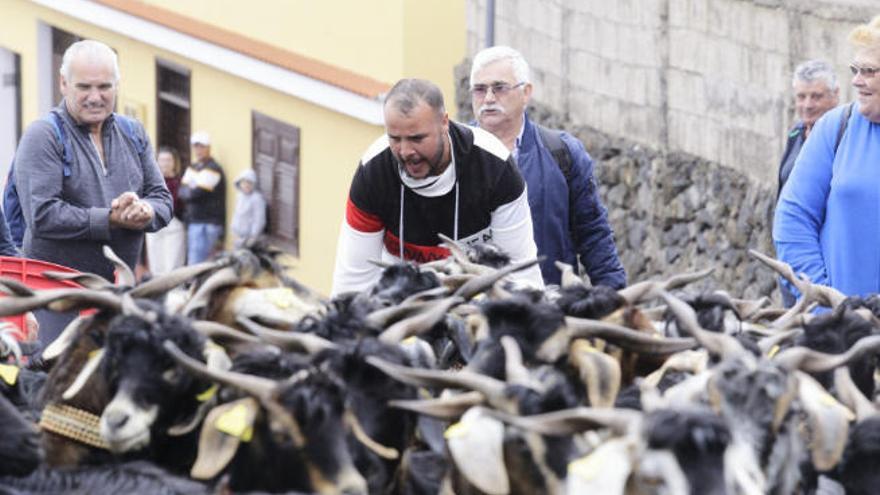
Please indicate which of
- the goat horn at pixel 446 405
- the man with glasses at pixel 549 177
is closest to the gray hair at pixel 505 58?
the man with glasses at pixel 549 177

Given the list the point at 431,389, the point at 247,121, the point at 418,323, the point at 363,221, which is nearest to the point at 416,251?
the point at 363,221

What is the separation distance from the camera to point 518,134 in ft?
37.0

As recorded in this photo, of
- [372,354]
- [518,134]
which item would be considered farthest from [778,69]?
[372,354]

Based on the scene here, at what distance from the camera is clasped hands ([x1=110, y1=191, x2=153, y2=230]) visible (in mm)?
10953

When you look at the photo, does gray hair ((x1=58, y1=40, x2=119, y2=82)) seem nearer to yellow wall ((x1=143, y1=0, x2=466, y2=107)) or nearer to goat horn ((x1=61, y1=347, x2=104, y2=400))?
goat horn ((x1=61, y1=347, x2=104, y2=400))

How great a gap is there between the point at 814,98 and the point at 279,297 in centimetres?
471

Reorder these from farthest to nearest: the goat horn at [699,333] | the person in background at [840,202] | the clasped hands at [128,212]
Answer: the clasped hands at [128,212]
the person in background at [840,202]
the goat horn at [699,333]

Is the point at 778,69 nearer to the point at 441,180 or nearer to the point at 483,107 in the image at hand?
the point at 483,107

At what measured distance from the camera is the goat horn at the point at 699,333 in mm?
8211

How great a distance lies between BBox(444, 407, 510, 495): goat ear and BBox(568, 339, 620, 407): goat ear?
0.77 meters

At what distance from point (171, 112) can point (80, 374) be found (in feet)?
56.1

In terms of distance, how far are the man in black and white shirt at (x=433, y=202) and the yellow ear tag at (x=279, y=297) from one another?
0.63 meters

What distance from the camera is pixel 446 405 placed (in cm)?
796

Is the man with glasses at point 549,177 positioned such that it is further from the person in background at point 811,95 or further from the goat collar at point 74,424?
the goat collar at point 74,424
